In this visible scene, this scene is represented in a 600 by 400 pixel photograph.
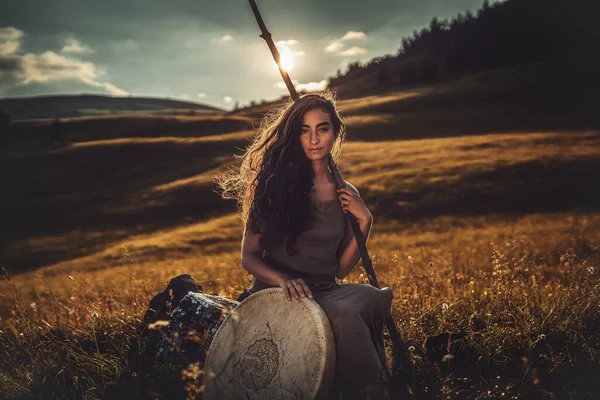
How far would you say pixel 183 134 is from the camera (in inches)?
2758

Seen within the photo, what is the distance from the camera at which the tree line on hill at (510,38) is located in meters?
87.8

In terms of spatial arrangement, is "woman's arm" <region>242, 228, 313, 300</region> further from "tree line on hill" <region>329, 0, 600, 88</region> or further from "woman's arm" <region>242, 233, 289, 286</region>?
"tree line on hill" <region>329, 0, 600, 88</region>

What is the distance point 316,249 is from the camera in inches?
198

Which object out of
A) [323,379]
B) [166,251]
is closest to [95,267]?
[166,251]

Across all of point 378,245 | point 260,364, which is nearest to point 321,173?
point 260,364

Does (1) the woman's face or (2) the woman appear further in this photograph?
(1) the woman's face

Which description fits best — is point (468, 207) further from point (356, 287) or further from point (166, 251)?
point (356, 287)

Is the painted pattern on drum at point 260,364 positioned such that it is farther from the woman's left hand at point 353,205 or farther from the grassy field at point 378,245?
the woman's left hand at point 353,205

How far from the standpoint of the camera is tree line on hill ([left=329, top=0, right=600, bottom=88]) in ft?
288

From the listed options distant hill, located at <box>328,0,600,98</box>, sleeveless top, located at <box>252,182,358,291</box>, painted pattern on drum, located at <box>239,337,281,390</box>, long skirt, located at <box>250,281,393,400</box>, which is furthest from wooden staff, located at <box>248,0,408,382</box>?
distant hill, located at <box>328,0,600,98</box>

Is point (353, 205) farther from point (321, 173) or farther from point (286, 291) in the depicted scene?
A: point (286, 291)

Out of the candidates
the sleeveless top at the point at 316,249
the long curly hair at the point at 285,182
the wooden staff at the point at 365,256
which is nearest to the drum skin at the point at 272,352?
the sleeveless top at the point at 316,249

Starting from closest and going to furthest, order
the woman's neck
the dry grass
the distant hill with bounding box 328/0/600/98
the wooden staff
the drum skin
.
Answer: the drum skin, the dry grass, the wooden staff, the woman's neck, the distant hill with bounding box 328/0/600/98

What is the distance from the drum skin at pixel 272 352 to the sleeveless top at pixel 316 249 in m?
0.59
